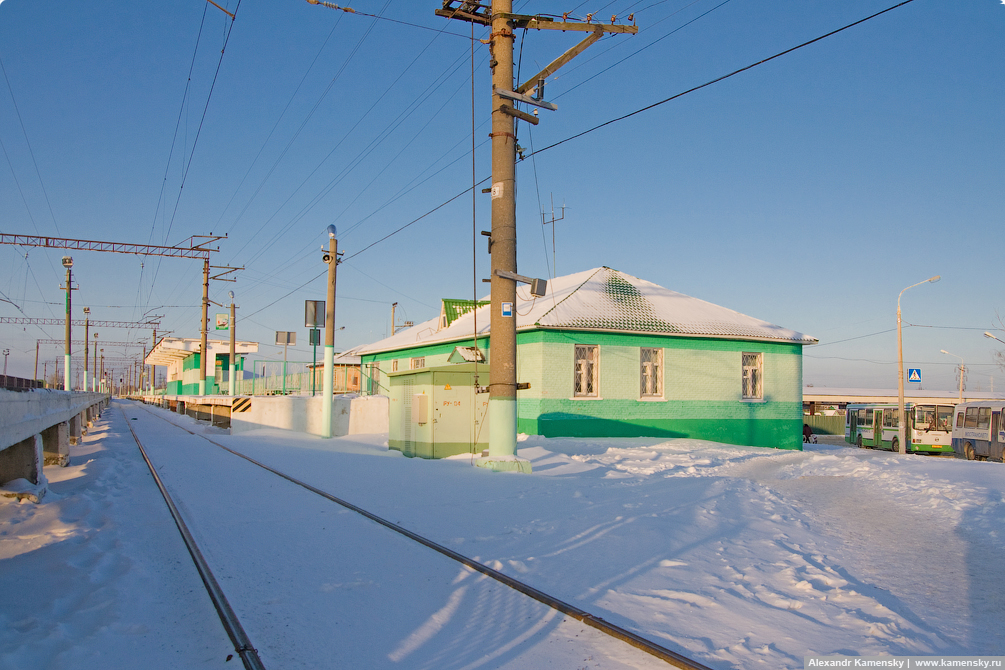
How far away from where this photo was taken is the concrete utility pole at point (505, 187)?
13406mm

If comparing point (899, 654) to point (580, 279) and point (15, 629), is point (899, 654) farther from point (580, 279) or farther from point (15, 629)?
point (580, 279)

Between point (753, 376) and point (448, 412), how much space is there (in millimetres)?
14228

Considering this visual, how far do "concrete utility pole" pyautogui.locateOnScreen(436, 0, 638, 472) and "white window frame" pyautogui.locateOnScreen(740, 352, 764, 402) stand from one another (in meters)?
14.4

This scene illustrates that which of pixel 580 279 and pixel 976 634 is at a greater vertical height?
pixel 580 279

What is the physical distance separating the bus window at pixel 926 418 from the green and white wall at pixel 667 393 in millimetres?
11575

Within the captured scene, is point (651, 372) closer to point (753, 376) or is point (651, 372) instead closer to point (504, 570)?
point (753, 376)

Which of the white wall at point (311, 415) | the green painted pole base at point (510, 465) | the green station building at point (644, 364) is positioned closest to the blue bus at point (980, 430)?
the green station building at point (644, 364)

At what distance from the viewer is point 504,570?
6.39 m

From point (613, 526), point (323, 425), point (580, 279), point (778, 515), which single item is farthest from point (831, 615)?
point (580, 279)

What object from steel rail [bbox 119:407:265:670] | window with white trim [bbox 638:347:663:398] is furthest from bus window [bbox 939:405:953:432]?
steel rail [bbox 119:407:265:670]

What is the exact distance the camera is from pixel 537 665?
13.9 feet

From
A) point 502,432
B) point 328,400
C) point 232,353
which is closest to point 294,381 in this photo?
point 232,353

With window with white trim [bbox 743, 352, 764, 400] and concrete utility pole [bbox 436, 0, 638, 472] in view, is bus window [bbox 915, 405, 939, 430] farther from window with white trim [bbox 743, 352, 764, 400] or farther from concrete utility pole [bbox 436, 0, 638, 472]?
concrete utility pole [bbox 436, 0, 638, 472]

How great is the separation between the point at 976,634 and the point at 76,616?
6610 mm
